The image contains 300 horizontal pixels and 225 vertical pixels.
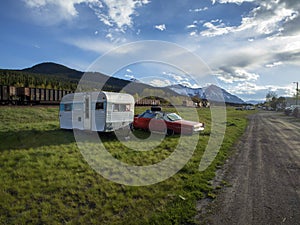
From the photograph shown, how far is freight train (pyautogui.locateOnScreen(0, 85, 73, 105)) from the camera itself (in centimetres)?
1797

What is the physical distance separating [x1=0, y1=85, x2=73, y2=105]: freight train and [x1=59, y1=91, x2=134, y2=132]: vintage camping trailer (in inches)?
406

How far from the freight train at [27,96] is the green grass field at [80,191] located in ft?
41.2

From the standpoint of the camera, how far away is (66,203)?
14.0 ft

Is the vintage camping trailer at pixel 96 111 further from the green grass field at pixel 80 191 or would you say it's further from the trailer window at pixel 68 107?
the green grass field at pixel 80 191

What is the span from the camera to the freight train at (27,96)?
18.0 meters

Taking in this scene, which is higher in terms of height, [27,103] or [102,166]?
[27,103]

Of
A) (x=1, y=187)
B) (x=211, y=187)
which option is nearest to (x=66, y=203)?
(x=1, y=187)

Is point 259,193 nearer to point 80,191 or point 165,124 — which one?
point 80,191

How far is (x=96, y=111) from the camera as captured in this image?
32.3ft

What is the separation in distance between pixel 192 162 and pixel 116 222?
425 cm

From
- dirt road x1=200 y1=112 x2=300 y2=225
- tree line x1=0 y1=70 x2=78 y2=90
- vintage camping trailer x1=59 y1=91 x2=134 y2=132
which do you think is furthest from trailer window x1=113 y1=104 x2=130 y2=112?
tree line x1=0 y1=70 x2=78 y2=90

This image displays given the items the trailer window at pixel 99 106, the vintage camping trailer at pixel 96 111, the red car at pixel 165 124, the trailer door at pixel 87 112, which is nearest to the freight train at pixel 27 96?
the vintage camping trailer at pixel 96 111

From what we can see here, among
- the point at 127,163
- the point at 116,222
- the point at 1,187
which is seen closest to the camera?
the point at 116,222

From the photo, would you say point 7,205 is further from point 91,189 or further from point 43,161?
point 43,161
